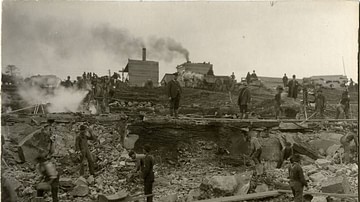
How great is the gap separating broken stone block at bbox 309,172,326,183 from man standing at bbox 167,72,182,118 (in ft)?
6.42

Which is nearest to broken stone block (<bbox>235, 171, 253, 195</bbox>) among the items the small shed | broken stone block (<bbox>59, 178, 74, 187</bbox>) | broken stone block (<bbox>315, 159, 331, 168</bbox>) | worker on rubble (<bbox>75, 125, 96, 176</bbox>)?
broken stone block (<bbox>315, 159, 331, 168</bbox>)

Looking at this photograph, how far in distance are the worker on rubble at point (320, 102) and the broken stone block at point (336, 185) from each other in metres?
0.86

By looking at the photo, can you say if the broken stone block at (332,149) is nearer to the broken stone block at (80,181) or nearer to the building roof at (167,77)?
the building roof at (167,77)

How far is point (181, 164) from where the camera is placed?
18.3ft

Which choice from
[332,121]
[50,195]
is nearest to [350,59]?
[332,121]

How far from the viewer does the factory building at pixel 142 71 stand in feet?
17.4

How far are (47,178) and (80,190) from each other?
17.0 inches

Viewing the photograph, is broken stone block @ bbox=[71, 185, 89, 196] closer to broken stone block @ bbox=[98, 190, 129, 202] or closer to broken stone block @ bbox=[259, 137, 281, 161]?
broken stone block @ bbox=[98, 190, 129, 202]

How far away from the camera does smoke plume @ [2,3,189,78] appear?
5109 mm

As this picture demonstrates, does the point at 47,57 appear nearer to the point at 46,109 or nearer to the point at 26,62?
the point at 26,62

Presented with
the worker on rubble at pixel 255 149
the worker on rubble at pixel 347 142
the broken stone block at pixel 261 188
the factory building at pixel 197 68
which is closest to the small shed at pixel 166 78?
the factory building at pixel 197 68

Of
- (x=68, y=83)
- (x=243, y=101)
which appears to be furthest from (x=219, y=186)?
(x=68, y=83)

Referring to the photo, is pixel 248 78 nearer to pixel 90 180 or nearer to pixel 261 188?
pixel 261 188

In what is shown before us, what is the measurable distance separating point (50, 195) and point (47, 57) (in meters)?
1.71
